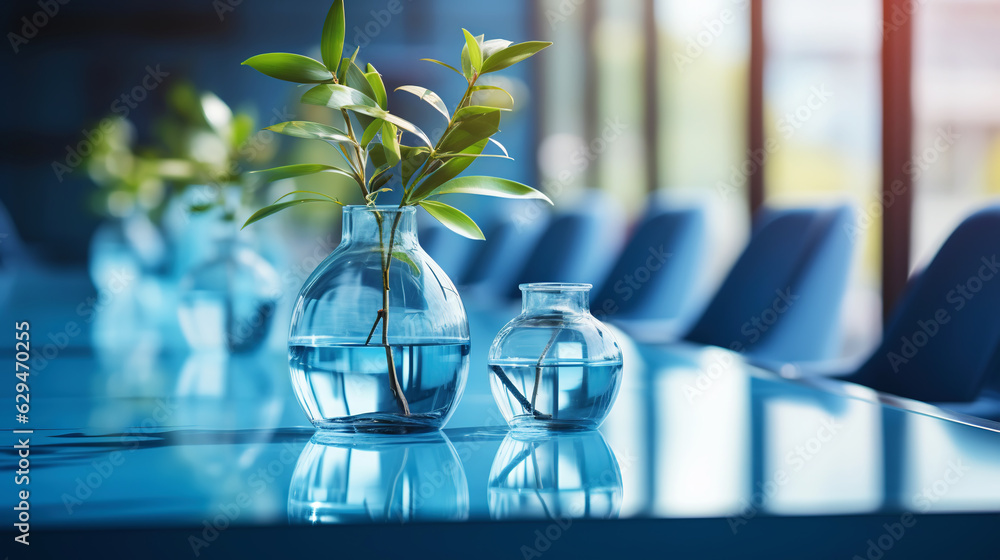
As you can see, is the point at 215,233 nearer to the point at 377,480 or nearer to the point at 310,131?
the point at 310,131

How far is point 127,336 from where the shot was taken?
1468mm

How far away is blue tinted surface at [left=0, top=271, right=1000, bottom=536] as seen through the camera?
20.2 inches

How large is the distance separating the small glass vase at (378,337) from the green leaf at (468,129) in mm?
55

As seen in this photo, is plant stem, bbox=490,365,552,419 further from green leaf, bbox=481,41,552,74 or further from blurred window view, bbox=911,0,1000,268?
blurred window view, bbox=911,0,1000,268

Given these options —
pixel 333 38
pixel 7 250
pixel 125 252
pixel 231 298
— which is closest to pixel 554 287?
pixel 333 38

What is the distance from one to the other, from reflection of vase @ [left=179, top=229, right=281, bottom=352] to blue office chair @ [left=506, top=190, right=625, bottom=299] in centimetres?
158

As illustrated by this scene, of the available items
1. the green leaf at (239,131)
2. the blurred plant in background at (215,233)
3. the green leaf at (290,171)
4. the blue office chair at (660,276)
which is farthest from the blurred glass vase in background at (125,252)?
the green leaf at (290,171)

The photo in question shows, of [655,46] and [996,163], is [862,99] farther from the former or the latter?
[655,46]

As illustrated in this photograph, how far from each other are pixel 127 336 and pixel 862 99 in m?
2.34

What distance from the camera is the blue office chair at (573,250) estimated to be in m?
2.87

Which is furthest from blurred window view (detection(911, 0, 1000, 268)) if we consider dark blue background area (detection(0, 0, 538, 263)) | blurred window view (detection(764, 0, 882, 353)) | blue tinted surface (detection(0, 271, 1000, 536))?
→ dark blue background area (detection(0, 0, 538, 263))

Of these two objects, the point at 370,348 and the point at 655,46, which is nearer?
the point at 370,348

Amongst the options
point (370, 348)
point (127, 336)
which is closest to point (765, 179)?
point (127, 336)

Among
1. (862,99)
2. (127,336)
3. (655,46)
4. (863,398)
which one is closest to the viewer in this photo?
(863,398)
